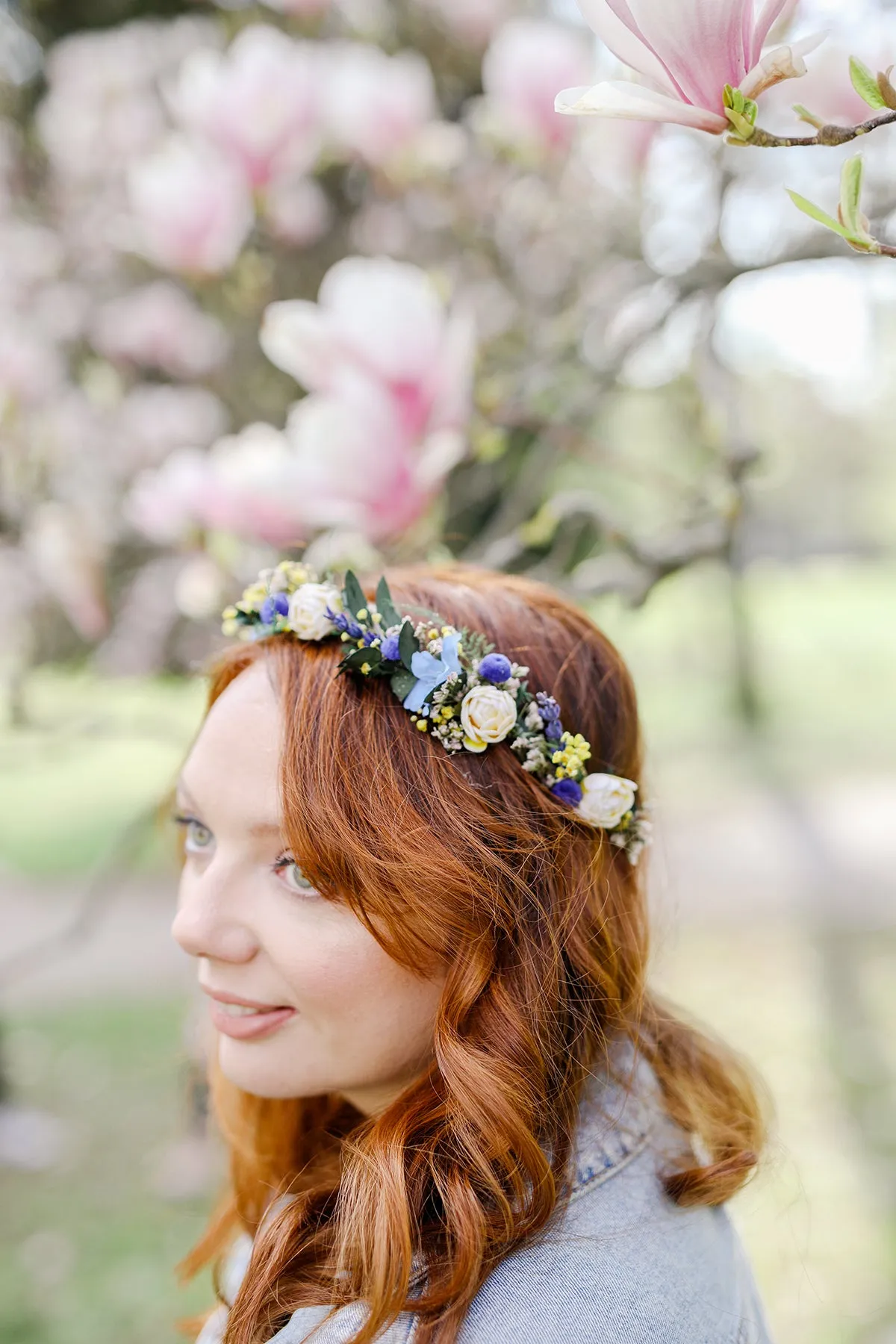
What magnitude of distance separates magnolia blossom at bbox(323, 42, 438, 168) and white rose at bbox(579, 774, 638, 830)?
106 cm

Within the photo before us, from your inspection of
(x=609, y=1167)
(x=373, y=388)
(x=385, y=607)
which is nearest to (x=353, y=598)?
(x=385, y=607)

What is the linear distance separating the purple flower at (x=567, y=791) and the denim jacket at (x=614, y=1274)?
28 centimetres

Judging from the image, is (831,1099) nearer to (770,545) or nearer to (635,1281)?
(770,545)

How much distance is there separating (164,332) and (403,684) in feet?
4.52

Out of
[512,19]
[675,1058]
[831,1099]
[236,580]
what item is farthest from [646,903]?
[831,1099]

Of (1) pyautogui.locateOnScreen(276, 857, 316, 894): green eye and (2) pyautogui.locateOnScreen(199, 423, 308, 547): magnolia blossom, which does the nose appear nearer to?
(1) pyautogui.locateOnScreen(276, 857, 316, 894): green eye

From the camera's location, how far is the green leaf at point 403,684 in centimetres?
95

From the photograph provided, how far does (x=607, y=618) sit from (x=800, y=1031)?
2.15m

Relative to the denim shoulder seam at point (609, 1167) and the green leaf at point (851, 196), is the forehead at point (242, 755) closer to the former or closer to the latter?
the denim shoulder seam at point (609, 1167)

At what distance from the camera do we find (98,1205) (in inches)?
110

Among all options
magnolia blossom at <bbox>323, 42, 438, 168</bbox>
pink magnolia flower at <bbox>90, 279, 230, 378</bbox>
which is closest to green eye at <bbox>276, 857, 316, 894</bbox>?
magnolia blossom at <bbox>323, 42, 438, 168</bbox>

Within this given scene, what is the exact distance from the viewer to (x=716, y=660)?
7672mm

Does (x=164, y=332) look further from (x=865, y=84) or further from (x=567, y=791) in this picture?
(x=865, y=84)


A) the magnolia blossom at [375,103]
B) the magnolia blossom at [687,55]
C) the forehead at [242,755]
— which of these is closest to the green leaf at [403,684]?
the forehead at [242,755]
